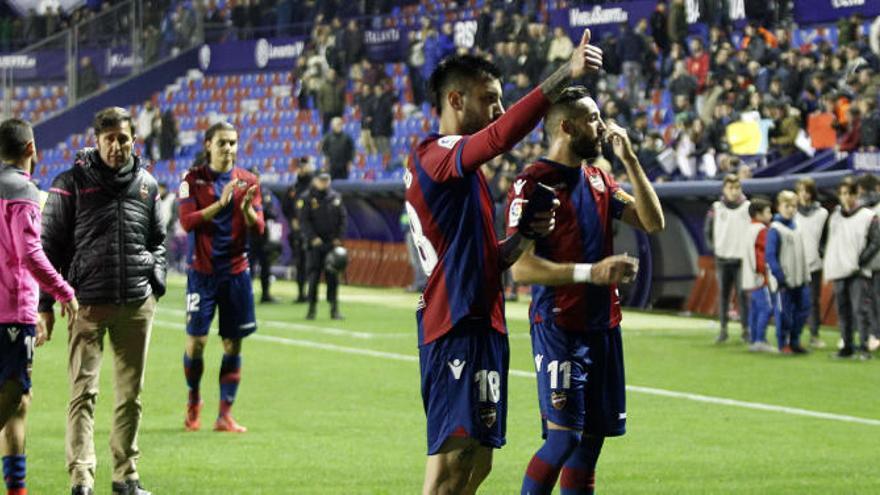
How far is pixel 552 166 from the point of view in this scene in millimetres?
7824

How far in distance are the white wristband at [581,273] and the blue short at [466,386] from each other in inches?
33.1

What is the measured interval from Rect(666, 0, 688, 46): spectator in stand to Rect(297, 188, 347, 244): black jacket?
8.51 meters

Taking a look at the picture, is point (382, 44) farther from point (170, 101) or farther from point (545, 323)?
point (545, 323)

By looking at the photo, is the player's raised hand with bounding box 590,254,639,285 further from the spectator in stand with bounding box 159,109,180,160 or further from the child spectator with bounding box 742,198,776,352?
the spectator in stand with bounding box 159,109,180,160

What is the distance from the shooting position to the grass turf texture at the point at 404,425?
10.6 meters

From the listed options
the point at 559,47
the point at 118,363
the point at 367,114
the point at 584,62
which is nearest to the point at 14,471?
the point at 118,363

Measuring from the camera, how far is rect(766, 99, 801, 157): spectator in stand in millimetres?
24172

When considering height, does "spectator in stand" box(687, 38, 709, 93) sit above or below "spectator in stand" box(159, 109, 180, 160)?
above

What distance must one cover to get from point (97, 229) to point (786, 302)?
1144 cm

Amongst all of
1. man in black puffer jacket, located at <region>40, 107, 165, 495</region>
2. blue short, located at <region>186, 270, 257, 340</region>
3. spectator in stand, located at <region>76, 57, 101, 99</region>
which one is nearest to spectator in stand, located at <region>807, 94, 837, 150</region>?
blue short, located at <region>186, 270, 257, 340</region>

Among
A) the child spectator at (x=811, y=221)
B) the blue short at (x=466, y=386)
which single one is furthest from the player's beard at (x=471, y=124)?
the child spectator at (x=811, y=221)

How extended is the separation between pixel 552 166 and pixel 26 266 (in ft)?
9.29

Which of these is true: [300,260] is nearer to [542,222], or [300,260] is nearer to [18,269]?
[18,269]

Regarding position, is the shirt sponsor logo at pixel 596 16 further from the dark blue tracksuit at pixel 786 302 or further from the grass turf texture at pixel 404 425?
the dark blue tracksuit at pixel 786 302
